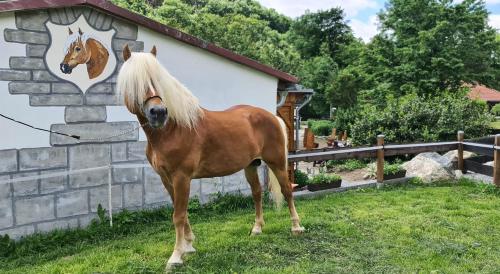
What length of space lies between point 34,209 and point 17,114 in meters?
1.25

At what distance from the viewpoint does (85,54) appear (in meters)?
5.52

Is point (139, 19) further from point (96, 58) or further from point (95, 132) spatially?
point (95, 132)

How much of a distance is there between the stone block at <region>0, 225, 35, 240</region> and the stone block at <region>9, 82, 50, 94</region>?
173 centimetres

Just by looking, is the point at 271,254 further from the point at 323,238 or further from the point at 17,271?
the point at 17,271

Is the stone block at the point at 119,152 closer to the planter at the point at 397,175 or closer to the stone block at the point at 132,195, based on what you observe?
the stone block at the point at 132,195

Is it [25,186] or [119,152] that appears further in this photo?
[119,152]

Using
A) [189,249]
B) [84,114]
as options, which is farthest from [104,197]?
[189,249]

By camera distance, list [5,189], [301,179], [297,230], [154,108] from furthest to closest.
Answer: [301,179] → [297,230] → [5,189] → [154,108]

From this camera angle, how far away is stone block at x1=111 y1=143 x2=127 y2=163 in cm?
595

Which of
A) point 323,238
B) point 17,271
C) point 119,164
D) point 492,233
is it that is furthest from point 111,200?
point 492,233

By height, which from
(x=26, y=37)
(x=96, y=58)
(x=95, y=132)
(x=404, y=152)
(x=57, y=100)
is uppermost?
(x=26, y=37)

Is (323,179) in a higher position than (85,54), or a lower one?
lower

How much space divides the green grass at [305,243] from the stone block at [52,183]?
23.8 inches

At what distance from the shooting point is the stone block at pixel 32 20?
504cm
